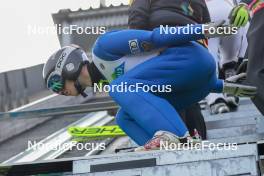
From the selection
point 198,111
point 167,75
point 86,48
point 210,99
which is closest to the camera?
point 167,75

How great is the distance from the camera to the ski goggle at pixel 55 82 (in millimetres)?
3605

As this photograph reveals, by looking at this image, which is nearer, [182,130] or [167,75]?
[182,130]

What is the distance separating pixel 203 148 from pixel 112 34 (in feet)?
3.53

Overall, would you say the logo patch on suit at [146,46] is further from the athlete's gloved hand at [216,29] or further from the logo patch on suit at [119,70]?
the athlete's gloved hand at [216,29]

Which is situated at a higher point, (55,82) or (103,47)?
(103,47)

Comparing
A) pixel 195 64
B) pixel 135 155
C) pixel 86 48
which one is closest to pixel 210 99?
pixel 195 64

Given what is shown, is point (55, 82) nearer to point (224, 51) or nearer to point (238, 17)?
point (238, 17)

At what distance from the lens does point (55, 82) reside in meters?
3.63

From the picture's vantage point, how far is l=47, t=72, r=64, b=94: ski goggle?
361 centimetres

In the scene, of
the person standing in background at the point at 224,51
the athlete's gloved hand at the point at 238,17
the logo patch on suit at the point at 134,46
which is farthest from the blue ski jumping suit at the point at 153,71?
the person standing in background at the point at 224,51

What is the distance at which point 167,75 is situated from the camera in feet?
11.0

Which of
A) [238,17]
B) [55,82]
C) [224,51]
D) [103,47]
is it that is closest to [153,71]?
[103,47]

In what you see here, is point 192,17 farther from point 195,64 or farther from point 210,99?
point 210,99

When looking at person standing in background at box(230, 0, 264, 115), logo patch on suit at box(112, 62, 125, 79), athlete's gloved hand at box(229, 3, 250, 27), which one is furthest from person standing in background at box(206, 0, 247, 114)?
athlete's gloved hand at box(229, 3, 250, 27)
